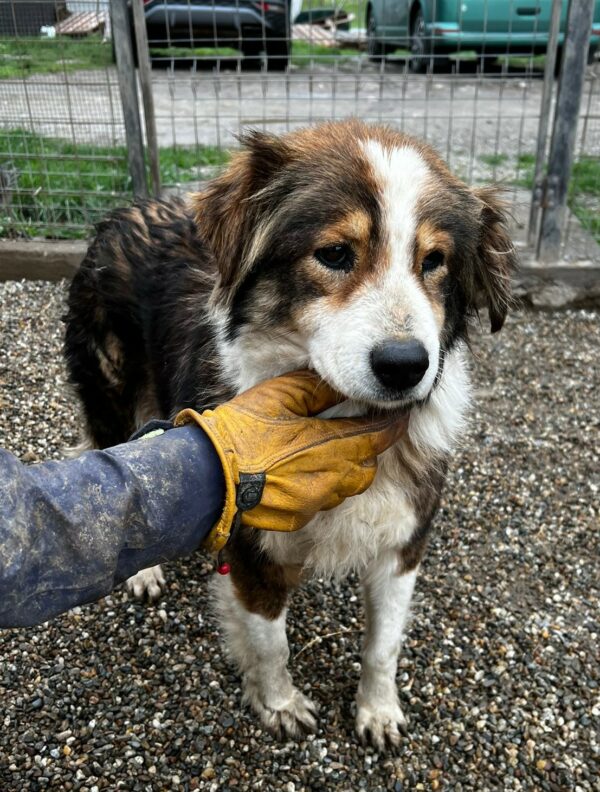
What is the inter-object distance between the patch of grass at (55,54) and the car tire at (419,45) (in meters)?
1.94

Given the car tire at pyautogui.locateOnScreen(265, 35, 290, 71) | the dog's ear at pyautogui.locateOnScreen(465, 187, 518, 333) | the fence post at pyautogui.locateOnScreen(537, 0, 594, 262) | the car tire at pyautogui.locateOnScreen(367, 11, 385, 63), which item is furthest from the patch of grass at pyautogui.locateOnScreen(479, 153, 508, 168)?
the dog's ear at pyautogui.locateOnScreen(465, 187, 518, 333)

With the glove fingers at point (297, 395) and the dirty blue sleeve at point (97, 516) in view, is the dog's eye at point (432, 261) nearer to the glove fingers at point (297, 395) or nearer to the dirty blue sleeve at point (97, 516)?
the glove fingers at point (297, 395)

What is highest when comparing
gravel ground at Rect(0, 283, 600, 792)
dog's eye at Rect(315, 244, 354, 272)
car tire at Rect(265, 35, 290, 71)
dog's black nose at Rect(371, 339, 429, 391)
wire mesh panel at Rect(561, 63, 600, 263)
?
car tire at Rect(265, 35, 290, 71)

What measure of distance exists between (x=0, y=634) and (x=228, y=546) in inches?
38.6

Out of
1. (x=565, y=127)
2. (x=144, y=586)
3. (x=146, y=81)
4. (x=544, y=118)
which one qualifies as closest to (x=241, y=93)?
(x=146, y=81)

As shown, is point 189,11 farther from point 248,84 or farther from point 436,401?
point 436,401

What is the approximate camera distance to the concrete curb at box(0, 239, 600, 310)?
502cm

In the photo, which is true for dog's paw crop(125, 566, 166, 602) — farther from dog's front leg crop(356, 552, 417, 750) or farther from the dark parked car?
the dark parked car

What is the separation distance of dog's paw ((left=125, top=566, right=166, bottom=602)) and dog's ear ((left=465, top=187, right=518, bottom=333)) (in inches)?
61.5

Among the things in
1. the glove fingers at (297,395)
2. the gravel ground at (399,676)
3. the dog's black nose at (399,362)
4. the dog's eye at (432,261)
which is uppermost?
the dog's eye at (432,261)

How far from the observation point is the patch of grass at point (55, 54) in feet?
15.6

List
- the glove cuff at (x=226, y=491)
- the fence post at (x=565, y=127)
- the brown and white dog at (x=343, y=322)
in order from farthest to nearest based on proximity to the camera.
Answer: the fence post at (x=565, y=127)
the brown and white dog at (x=343, y=322)
the glove cuff at (x=226, y=491)

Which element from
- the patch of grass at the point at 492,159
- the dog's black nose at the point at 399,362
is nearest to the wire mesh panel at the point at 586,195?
the patch of grass at the point at 492,159

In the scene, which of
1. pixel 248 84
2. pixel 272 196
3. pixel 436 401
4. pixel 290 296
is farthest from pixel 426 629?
pixel 248 84
